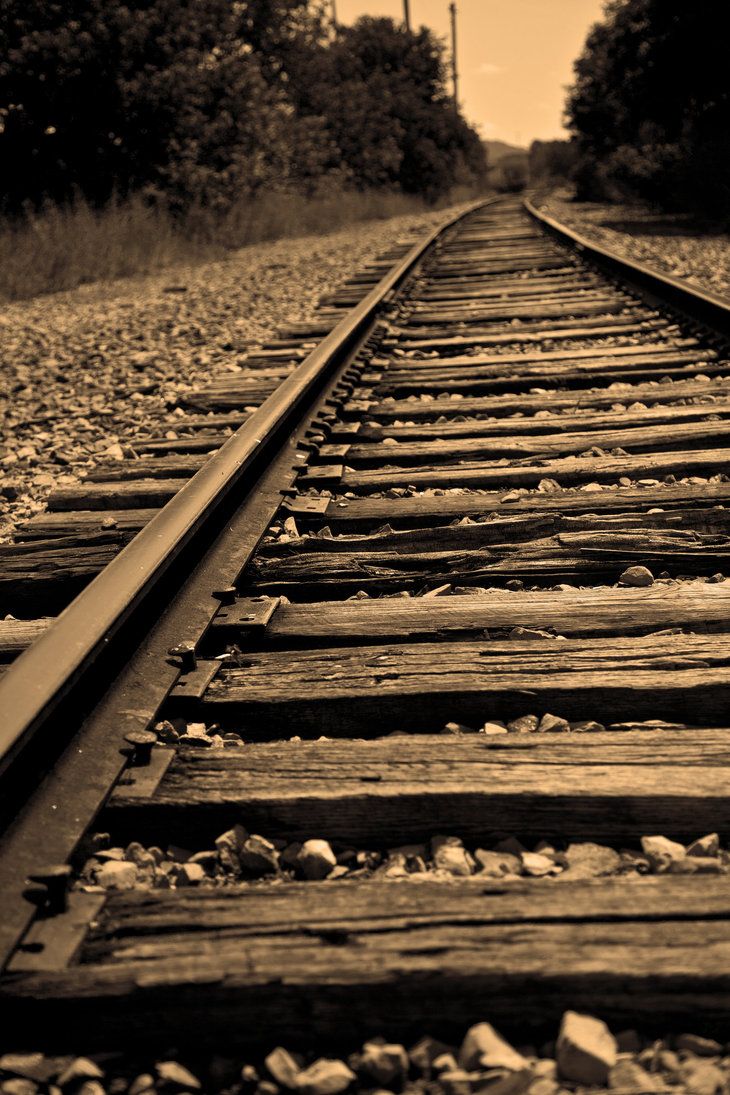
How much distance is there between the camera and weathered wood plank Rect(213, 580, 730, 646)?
198cm

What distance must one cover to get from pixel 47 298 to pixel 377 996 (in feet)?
31.2

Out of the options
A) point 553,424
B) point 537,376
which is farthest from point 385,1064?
point 537,376

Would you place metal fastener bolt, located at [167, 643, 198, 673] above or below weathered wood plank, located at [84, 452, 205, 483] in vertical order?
below

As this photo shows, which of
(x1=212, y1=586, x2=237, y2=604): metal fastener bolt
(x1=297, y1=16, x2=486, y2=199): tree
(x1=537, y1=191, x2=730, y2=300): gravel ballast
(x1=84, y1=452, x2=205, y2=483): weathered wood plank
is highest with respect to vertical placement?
(x1=297, y1=16, x2=486, y2=199): tree

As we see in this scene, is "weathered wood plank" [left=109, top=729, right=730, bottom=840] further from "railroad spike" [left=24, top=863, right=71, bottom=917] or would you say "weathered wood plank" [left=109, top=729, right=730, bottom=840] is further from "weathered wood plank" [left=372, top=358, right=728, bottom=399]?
"weathered wood plank" [left=372, top=358, right=728, bottom=399]

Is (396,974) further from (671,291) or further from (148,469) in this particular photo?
(671,291)

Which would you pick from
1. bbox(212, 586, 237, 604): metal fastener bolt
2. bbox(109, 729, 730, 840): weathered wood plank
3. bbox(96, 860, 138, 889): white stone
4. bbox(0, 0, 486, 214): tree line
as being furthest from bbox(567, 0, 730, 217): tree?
bbox(96, 860, 138, 889): white stone

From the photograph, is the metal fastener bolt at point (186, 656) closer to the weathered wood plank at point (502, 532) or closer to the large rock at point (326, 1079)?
the weathered wood plank at point (502, 532)

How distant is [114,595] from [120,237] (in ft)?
36.2

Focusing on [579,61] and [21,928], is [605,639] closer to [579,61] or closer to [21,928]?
[21,928]

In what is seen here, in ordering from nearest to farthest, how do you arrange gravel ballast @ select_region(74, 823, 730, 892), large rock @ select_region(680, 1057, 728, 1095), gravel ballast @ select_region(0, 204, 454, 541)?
large rock @ select_region(680, 1057, 728, 1095) → gravel ballast @ select_region(74, 823, 730, 892) → gravel ballast @ select_region(0, 204, 454, 541)

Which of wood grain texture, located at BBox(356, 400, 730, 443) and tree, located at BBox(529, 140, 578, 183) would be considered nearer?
wood grain texture, located at BBox(356, 400, 730, 443)

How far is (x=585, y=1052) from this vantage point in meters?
1.04

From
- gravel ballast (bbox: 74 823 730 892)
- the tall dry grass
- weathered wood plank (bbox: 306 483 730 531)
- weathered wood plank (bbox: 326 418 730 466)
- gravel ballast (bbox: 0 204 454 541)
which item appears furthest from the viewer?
the tall dry grass
